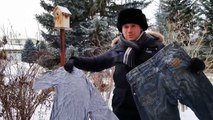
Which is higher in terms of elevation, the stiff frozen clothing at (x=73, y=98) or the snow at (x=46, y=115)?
the stiff frozen clothing at (x=73, y=98)

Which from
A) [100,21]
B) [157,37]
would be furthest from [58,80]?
[100,21]

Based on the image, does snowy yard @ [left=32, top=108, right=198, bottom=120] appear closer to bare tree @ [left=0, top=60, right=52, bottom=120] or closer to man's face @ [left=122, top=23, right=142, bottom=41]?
bare tree @ [left=0, top=60, right=52, bottom=120]

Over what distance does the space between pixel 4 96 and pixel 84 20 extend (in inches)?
381

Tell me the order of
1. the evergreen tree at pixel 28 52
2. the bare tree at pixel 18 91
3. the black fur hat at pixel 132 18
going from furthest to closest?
the evergreen tree at pixel 28 52 → the bare tree at pixel 18 91 → the black fur hat at pixel 132 18

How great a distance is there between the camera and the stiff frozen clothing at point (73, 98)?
2.90m

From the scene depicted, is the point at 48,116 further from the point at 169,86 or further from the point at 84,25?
the point at 84,25

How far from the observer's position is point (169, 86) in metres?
2.60

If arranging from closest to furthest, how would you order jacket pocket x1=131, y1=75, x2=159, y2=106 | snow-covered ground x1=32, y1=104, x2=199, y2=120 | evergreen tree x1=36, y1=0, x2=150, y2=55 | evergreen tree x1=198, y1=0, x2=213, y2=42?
jacket pocket x1=131, y1=75, x2=159, y2=106 < snow-covered ground x1=32, y1=104, x2=199, y2=120 < evergreen tree x1=36, y1=0, x2=150, y2=55 < evergreen tree x1=198, y1=0, x2=213, y2=42

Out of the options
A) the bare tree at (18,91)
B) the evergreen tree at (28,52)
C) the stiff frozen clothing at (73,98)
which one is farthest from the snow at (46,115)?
the stiff frozen clothing at (73,98)

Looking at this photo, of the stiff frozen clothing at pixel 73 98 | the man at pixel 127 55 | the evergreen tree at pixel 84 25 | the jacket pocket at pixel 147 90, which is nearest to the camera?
the jacket pocket at pixel 147 90

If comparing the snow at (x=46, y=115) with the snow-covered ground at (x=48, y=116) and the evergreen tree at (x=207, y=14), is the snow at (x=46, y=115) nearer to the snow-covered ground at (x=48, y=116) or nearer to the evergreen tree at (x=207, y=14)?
the snow-covered ground at (x=48, y=116)

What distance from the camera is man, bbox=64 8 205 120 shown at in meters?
2.68

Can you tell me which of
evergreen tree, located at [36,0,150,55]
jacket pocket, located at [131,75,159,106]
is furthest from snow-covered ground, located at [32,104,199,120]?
evergreen tree, located at [36,0,150,55]

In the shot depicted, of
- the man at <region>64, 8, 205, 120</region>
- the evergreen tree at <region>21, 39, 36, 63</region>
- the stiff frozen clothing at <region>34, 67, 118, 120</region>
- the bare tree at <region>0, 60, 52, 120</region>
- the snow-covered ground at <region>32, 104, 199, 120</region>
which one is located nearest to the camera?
the man at <region>64, 8, 205, 120</region>
